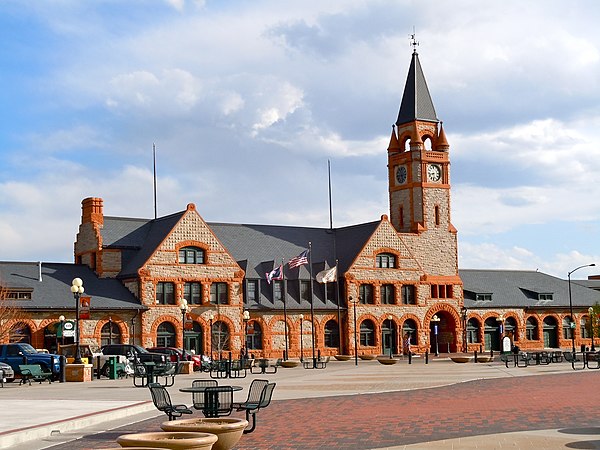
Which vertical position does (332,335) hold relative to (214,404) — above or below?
above

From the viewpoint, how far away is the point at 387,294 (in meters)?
78.7

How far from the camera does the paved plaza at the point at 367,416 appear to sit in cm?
1727

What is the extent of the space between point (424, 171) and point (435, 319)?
526 inches

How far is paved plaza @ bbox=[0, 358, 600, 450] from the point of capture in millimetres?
17266

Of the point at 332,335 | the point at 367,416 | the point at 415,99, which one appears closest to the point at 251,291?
the point at 332,335

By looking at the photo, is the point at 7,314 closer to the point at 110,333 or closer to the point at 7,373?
the point at 110,333

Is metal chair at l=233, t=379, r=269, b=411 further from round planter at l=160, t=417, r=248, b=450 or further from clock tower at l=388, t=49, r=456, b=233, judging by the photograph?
clock tower at l=388, t=49, r=456, b=233

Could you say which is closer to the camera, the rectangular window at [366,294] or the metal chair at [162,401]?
the metal chair at [162,401]

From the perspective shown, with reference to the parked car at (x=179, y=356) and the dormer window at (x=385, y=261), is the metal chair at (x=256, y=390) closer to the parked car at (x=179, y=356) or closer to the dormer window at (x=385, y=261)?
the parked car at (x=179, y=356)

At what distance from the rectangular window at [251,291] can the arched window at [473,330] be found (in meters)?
21.6

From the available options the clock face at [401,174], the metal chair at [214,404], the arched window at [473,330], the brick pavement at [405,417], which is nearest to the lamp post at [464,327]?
the arched window at [473,330]

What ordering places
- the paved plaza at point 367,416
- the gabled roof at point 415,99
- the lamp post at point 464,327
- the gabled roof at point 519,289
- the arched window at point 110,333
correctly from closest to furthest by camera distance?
the paved plaza at point 367,416
the arched window at point 110,333
the lamp post at point 464,327
the gabled roof at point 415,99
the gabled roof at point 519,289

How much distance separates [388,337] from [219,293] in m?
16.7

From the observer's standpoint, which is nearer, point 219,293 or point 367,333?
point 219,293
